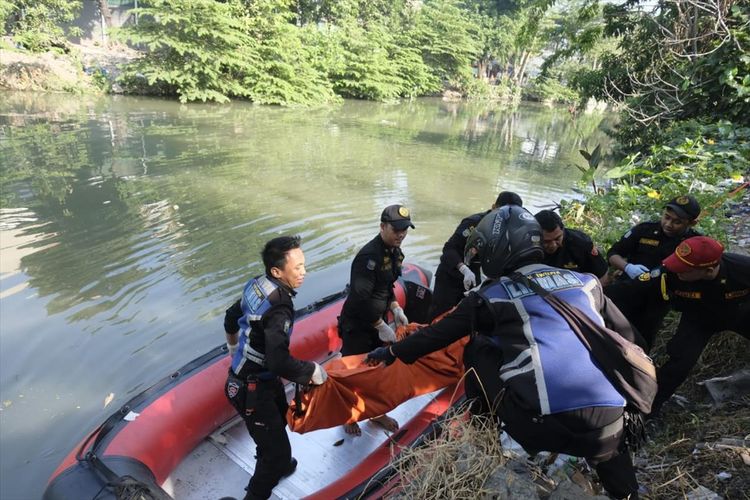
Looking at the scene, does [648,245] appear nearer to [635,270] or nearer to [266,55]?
[635,270]

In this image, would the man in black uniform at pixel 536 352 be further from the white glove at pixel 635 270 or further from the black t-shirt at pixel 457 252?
the black t-shirt at pixel 457 252

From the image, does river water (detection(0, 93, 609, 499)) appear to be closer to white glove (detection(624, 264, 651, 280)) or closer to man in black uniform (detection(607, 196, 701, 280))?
man in black uniform (detection(607, 196, 701, 280))

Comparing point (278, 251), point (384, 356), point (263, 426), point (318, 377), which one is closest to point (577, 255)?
point (384, 356)

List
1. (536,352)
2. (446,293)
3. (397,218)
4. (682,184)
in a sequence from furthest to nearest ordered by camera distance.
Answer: (682,184), (446,293), (397,218), (536,352)

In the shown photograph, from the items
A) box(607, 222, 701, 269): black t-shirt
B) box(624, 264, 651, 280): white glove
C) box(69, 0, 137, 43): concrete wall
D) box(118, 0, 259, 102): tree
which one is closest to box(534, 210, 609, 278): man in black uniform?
box(624, 264, 651, 280): white glove

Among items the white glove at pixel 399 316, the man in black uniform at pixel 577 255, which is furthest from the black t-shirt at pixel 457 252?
the man in black uniform at pixel 577 255

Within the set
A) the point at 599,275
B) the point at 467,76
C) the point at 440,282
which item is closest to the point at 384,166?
the point at 440,282

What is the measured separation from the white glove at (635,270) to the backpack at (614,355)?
1625 millimetres

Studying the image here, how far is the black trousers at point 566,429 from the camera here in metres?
1.63

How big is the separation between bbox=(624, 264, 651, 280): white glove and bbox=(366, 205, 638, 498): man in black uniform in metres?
1.48

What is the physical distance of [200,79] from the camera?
20578mm

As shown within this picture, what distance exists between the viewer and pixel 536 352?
1.59 meters

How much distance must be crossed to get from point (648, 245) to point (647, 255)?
7 cm

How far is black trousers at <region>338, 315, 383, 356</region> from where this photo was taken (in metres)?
3.30
